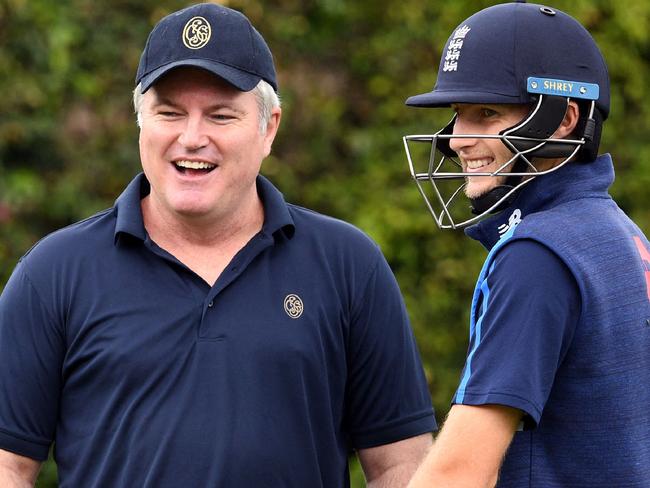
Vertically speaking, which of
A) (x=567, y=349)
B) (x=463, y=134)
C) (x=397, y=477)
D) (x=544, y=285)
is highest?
(x=463, y=134)

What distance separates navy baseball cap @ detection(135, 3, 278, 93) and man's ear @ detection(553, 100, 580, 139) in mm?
898

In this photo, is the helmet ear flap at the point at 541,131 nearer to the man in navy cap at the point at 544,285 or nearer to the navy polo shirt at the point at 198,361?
the man in navy cap at the point at 544,285

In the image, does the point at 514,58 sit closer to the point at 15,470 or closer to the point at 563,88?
the point at 563,88

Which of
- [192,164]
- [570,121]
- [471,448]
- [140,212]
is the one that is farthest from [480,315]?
[140,212]

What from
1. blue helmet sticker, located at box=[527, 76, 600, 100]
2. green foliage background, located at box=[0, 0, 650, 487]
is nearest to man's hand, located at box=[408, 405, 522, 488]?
blue helmet sticker, located at box=[527, 76, 600, 100]

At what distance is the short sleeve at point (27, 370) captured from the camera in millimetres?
3352

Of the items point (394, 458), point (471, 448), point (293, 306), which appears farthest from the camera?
point (394, 458)

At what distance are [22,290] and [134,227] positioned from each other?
33 cm

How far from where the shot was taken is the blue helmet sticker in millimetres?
2869

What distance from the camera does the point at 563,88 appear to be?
2.90 m

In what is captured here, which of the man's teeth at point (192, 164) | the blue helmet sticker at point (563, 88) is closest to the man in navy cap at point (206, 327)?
the man's teeth at point (192, 164)

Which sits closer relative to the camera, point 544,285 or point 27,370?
point 544,285

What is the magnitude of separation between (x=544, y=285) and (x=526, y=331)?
0.10 m

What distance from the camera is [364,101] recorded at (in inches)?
289
